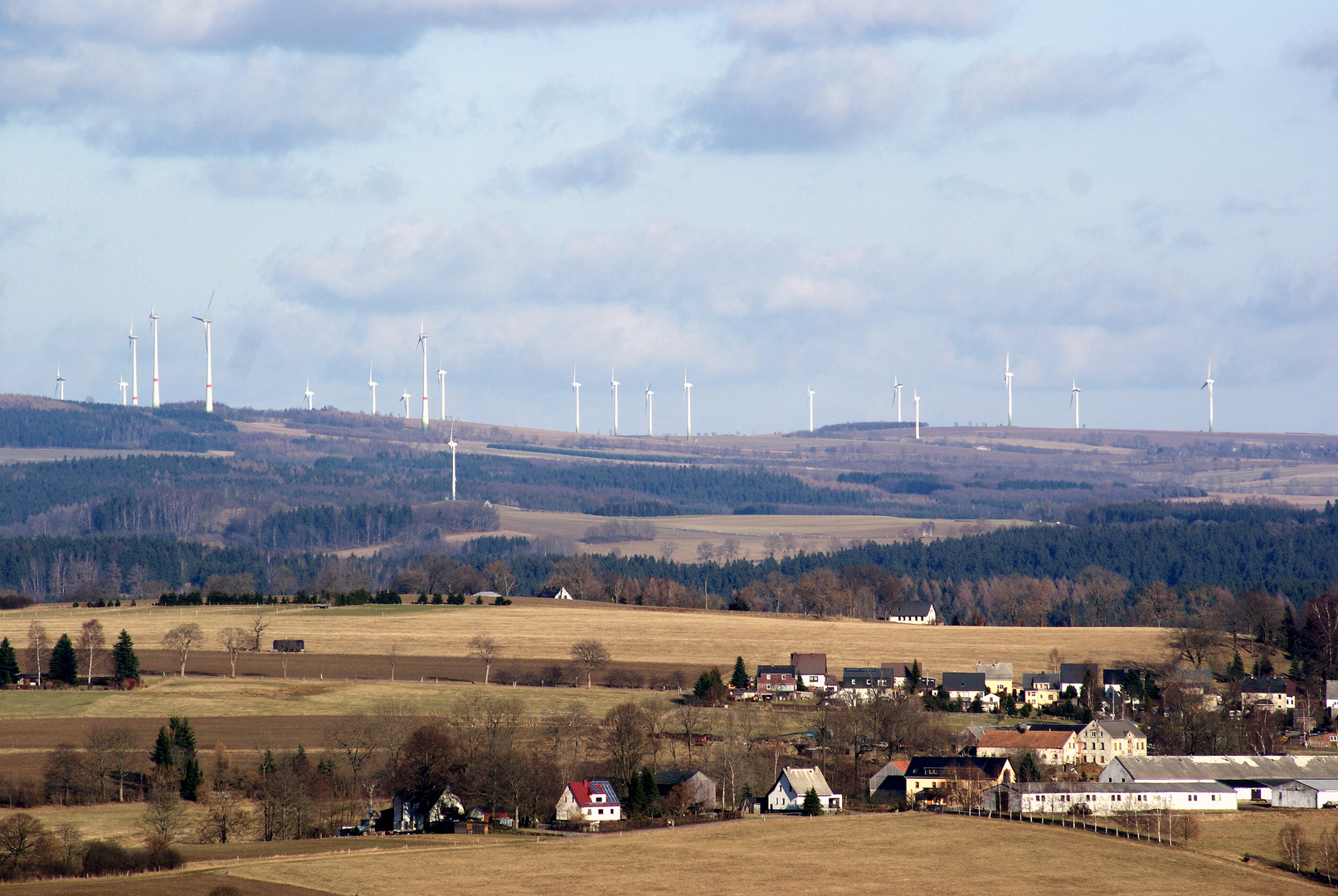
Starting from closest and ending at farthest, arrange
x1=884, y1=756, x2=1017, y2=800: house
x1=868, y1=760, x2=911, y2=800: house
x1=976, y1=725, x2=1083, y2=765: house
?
x1=884, y1=756, x2=1017, y2=800: house, x1=868, y1=760, x2=911, y2=800: house, x1=976, y1=725, x2=1083, y2=765: house

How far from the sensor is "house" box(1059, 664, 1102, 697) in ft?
388

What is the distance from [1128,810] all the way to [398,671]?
54.7m

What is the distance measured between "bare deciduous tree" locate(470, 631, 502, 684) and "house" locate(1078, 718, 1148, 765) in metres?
40.7

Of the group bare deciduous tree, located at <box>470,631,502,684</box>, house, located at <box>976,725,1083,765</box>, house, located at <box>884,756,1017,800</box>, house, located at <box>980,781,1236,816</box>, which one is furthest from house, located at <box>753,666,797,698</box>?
house, located at <box>980,781,1236,816</box>

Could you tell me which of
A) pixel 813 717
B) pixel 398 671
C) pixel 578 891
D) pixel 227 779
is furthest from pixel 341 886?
pixel 398 671

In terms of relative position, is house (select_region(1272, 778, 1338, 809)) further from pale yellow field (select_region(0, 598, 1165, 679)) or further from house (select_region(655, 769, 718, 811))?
pale yellow field (select_region(0, 598, 1165, 679))

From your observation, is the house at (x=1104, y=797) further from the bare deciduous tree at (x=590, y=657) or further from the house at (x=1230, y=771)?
the bare deciduous tree at (x=590, y=657)

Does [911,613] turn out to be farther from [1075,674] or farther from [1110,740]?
[1110,740]

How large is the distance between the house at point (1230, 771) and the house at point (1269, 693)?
79.0 ft

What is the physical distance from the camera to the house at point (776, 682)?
11438cm

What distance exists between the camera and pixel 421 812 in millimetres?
75688

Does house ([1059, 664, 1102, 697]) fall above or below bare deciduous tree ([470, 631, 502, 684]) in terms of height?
below

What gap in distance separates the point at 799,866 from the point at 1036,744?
114 feet

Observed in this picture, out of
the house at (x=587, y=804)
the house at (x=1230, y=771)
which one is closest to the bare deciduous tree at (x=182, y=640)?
the house at (x=587, y=804)
